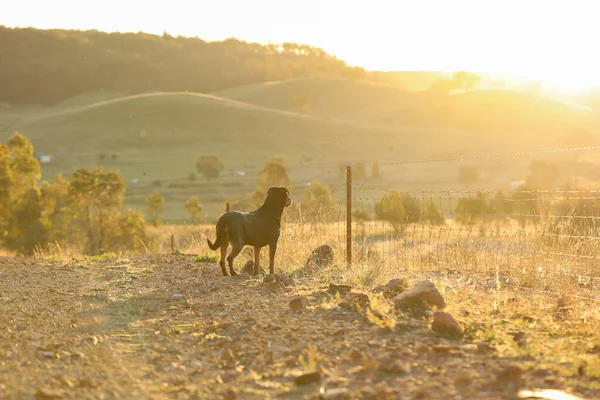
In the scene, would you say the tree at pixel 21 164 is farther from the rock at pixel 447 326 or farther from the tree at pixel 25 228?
the rock at pixel 447 326

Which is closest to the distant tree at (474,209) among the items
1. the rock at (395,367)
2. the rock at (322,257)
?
the rock at (322,257)

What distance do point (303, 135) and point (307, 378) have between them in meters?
121

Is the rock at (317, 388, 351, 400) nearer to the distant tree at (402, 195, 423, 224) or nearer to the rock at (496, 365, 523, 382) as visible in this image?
the rock at (496, 365, 523, 382)

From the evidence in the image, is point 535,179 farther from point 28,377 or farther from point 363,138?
point 28,377

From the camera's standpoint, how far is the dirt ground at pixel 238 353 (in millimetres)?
5461

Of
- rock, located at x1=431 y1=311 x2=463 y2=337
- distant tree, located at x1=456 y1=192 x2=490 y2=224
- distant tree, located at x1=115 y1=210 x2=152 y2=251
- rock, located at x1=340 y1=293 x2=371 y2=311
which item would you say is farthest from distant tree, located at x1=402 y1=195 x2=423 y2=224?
distant tree, located at x1=115 y1=210 x2=152 y2=251

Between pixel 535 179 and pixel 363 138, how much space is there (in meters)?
46.1

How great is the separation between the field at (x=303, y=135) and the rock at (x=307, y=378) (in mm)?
67054

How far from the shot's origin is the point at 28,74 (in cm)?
19188

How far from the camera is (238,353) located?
263 inches

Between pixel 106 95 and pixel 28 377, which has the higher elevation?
pixel 106 95

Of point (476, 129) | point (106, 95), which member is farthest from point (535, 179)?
point (106, 95)

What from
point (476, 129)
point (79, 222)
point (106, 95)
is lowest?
point (79, 222)

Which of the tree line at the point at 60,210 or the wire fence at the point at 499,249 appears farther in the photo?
the tree line at the point at 60,210
